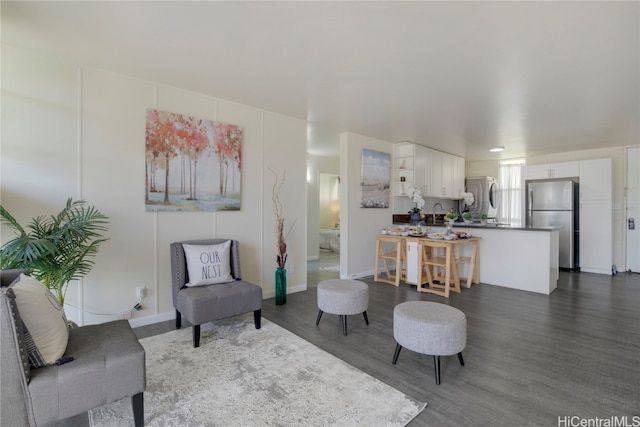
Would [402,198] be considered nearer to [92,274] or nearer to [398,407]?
[398,407]

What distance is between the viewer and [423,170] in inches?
239

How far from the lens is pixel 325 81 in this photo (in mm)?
3066

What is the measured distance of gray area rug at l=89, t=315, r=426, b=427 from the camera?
5.80ft

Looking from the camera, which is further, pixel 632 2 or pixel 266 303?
pixel 266 303

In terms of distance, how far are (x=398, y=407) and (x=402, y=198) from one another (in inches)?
186

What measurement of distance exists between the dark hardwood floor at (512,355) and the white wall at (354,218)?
987 millimetres

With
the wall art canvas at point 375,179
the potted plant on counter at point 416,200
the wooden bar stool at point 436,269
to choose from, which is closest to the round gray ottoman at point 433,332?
the wooden bar stool at point 436,269

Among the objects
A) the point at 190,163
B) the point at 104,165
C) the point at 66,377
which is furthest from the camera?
the point at 190,163

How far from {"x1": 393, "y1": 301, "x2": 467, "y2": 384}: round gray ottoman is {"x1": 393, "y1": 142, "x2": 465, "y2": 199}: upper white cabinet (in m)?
3.86

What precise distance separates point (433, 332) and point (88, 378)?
6.93 feet

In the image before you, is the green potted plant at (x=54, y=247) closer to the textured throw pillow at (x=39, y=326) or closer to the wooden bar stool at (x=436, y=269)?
the textured throw pillow at (x=39, y=326)

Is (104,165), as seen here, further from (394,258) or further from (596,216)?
(596,216)

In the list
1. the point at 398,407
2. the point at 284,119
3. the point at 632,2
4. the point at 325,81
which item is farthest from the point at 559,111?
the point at 398,407

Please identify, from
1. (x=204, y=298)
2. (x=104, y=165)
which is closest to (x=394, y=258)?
(x=204, y=298)
